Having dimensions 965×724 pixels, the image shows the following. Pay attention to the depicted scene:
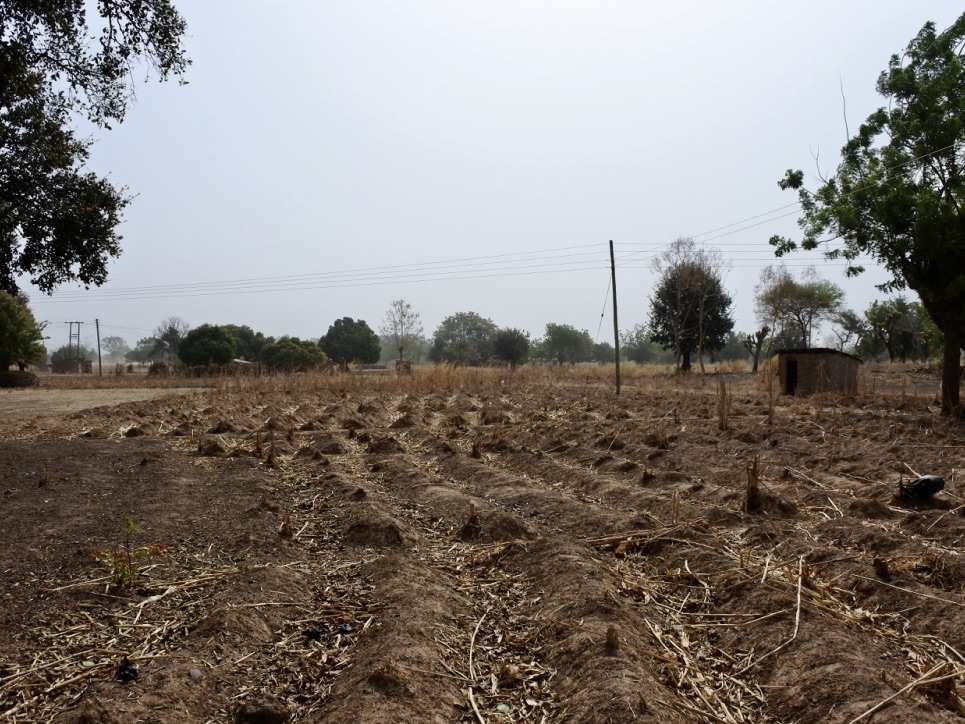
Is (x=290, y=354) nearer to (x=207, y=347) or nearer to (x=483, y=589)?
(x=207, y=347)

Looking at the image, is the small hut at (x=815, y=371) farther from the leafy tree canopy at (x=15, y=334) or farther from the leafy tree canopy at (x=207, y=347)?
the leafy tree canopy at (x=207, y=347)

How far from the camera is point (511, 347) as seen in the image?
2736 inches

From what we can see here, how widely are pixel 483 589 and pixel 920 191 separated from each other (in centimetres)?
1385

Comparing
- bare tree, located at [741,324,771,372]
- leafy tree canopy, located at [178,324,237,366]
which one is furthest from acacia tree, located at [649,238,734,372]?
leafy tree canopy, located at [178,324,237,366]

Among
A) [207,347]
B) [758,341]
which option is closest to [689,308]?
[758,341]

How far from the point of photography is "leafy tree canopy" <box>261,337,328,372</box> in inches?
1907

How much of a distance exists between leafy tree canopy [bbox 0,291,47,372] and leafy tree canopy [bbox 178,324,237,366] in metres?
11.6

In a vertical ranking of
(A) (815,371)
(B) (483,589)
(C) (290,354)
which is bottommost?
(B) (483,589)

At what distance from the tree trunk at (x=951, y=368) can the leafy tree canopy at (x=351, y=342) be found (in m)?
54.2

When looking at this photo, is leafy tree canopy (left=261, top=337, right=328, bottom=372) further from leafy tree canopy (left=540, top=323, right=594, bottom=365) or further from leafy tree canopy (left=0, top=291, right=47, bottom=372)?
leafy tree canopy (left=540, top=323, right=594, bottom=365)

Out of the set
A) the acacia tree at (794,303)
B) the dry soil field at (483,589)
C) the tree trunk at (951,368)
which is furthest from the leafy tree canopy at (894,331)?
the dry soil field at (483,589)

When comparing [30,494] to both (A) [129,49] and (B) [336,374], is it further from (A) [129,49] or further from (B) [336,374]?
(B) [336,374]

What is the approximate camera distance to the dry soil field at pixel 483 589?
3369 millimetres

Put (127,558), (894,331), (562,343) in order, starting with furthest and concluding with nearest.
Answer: (562,343) → (894,331) → (127,558)
